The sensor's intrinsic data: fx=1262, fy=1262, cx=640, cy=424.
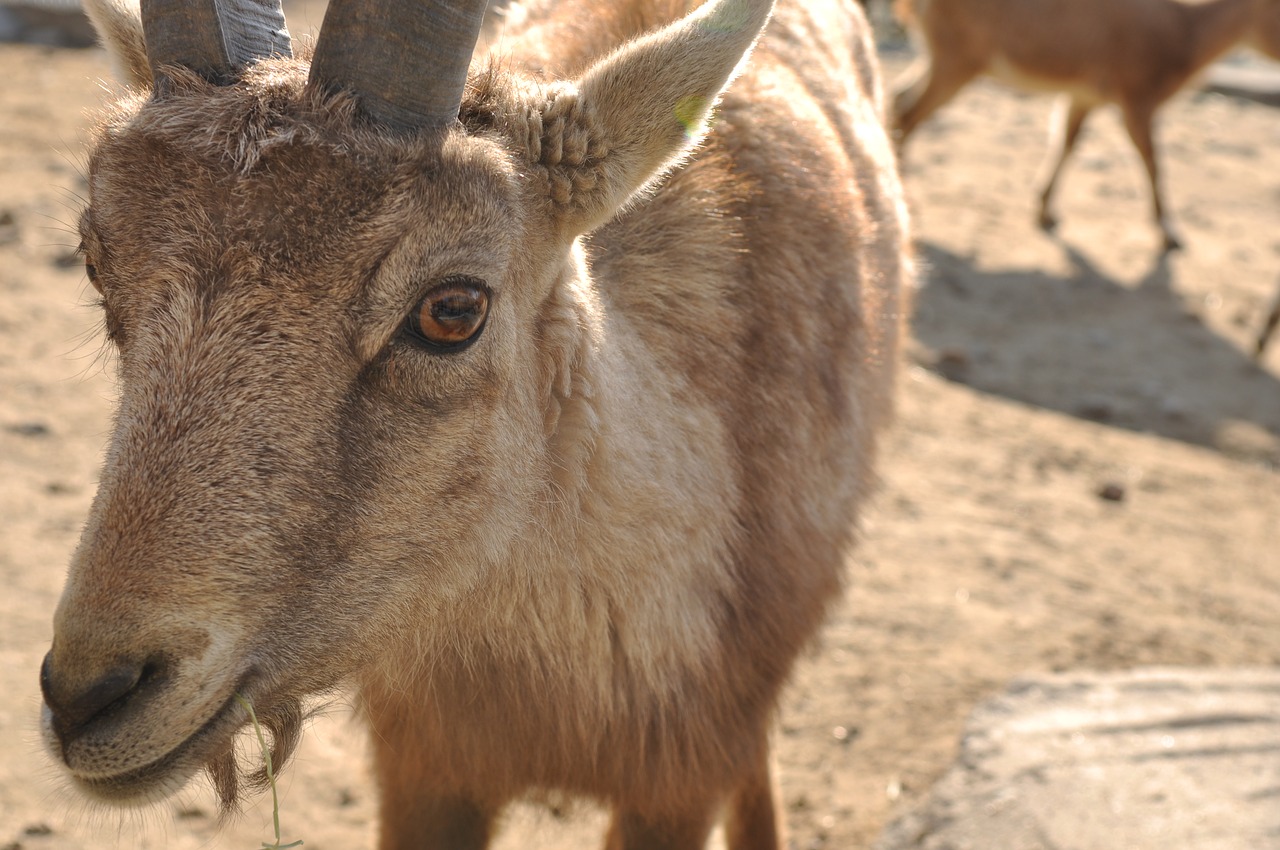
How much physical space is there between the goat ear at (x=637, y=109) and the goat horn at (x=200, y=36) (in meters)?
0.64

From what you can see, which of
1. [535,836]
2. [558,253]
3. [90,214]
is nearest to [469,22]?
[558,253]

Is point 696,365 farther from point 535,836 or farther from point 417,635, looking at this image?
point 535,836

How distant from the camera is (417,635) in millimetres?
2682

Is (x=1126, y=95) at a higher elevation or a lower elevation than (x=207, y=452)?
lower

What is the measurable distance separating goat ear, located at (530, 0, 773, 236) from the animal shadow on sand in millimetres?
5625

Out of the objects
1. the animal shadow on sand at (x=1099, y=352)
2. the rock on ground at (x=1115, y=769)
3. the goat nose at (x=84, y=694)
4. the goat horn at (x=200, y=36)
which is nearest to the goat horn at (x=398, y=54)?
the goat horn at (x=200, y=36)

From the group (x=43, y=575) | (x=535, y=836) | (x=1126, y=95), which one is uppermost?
(x=43, y=575)

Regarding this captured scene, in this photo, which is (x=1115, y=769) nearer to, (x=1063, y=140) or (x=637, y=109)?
(x=637, y=109)

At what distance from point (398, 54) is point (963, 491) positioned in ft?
15.4

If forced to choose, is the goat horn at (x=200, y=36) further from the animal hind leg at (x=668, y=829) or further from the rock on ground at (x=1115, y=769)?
the rock on ground at (x=1115, y=769)

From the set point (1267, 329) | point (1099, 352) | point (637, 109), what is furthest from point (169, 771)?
point (1267, 329)

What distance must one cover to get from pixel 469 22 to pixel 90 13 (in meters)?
1.09

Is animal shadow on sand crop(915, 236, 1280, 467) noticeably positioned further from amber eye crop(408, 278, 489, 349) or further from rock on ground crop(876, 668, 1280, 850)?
amber eye crop(408, 278, 489, 349)

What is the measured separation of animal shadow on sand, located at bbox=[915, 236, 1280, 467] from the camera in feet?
25.3
